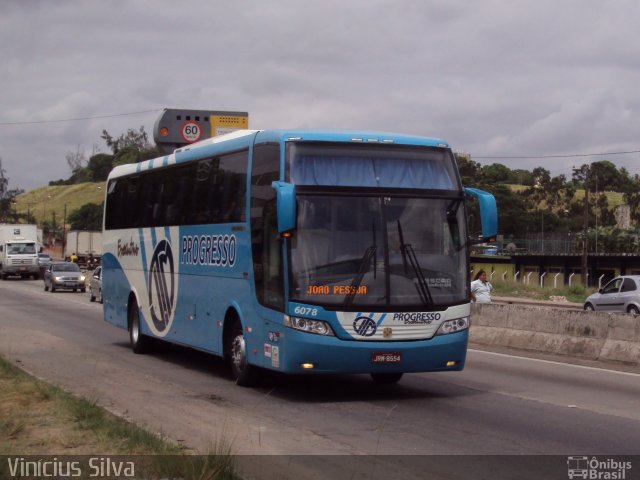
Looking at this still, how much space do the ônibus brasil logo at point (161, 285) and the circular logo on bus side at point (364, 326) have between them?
5590 millimetres

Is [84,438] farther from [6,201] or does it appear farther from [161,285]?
[6,201]

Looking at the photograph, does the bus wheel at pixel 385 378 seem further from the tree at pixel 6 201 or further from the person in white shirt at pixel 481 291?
the tree at pixel 6 201

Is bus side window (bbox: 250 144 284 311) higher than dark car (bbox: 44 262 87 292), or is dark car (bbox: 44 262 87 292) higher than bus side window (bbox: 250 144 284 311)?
bus side window (bbox: 250 144 284 311)

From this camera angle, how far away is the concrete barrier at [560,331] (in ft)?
58.6

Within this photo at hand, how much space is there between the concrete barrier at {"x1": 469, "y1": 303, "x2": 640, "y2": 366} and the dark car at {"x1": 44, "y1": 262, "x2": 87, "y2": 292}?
2987 cm

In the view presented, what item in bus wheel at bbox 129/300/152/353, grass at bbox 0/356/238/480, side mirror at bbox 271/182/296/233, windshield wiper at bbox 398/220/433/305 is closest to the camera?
grass at bbox 0/356/238/480

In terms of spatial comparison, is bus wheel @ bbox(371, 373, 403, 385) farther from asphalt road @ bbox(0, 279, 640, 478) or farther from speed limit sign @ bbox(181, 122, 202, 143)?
speed limit sign @ bbox(181, 122, 202, 143)

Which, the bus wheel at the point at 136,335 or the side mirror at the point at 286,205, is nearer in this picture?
the side mirror at the point at 286,205

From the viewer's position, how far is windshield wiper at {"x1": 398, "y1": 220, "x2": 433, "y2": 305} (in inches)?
483

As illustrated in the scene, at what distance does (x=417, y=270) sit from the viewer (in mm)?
12305

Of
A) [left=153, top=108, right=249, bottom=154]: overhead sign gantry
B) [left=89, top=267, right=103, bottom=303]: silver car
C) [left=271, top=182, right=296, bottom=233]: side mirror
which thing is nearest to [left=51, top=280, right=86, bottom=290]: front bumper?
[left=89, top=267, right=103, bottom=303]: silver car

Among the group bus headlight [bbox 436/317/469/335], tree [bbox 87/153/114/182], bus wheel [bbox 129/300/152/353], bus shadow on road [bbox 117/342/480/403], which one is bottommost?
bus shadow on road [bbox 117/342/480/403]

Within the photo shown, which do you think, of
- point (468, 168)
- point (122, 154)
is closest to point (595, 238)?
point (468, 168)

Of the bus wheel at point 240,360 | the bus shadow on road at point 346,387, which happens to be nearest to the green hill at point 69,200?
the bus shadow on road at point 346,387
